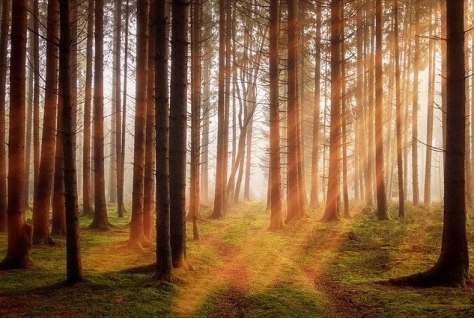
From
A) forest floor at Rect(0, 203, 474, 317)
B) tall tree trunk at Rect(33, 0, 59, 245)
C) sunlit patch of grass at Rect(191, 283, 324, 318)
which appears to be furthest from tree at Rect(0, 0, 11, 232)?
sunlit patch of grass at Rect(191, 283, 324, 318)

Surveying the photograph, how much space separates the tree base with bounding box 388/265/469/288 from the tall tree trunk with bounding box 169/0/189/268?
4.71 m

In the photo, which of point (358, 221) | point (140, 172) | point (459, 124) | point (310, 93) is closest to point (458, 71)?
point (459, 124)

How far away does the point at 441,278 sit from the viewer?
7973 millimetres

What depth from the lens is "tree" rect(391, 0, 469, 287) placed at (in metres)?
7.96

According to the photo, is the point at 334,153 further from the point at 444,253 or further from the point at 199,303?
the point at 199,303

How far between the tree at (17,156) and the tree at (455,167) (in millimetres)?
8199

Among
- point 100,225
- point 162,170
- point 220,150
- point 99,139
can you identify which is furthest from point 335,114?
point 162,170

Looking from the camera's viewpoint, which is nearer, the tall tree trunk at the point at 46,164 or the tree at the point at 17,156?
the tree at the point at 17,156

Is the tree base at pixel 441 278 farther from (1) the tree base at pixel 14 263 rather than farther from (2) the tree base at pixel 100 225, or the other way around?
(2) the tree base at pixel 100 225

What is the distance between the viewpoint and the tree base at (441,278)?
7.83 metres

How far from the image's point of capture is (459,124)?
7973 millimetres

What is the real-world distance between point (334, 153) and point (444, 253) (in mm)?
10562

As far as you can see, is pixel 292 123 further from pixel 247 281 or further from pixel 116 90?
pixel 116 90

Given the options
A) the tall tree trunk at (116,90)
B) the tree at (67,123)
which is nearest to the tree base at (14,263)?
the tree at (67,123)
